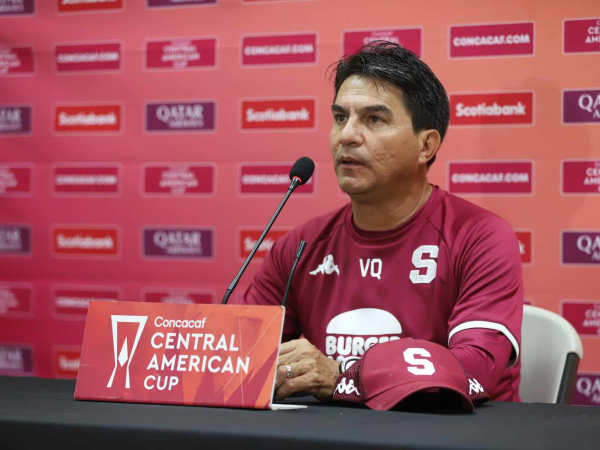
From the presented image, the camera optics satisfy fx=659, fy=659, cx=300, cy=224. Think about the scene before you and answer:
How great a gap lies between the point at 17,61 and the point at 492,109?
76.6 inches

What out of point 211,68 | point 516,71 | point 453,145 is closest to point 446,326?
point 453,145

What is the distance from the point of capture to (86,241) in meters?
2.69

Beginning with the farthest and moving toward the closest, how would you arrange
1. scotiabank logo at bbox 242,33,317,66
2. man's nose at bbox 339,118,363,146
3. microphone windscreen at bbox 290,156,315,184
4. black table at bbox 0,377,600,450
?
scotiabank logo at bbox 242,33,317,66, man's nose at bbox 339,118,363,146, microphone windscreen at bbox 290,156,315,184, black table at bbox 0,377,600,450

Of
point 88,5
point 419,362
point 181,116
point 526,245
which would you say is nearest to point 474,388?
point 419,362

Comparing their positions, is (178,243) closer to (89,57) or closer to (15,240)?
(15,240)

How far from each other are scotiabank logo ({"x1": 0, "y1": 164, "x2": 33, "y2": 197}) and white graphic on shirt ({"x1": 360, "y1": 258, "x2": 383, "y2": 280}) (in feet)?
5.76

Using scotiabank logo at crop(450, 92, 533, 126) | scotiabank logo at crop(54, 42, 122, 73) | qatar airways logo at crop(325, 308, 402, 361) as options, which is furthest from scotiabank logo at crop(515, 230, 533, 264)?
scotiabank logo at crop(54, 42, 122, 73)

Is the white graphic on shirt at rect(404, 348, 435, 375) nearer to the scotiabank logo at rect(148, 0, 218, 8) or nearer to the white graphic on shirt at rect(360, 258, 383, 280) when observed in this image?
the white graphic on shirt at rect(360, 258, 383, 280)

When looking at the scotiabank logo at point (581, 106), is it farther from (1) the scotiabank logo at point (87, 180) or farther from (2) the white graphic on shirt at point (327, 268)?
(1) the scotiabank logo at point (87, 180)

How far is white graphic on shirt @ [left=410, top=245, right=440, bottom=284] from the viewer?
1.52 m

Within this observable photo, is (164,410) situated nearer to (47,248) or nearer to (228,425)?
(228,425)

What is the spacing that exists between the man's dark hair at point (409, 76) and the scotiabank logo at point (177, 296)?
1.22m

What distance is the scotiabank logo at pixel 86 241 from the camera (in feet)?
8.79

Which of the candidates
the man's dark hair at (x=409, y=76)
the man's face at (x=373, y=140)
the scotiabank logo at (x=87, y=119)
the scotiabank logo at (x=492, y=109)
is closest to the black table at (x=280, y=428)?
the man's face at (x=373, y=140)
